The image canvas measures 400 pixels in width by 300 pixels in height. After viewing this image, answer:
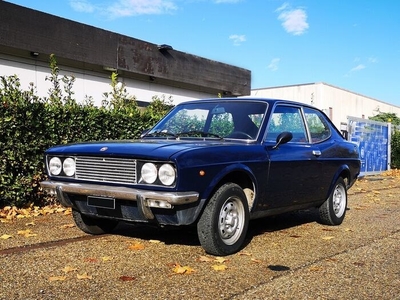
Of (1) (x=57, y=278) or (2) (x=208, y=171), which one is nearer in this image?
(1) (x=57, y=278)

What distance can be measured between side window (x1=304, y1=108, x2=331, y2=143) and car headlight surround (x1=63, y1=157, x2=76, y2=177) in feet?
10.6

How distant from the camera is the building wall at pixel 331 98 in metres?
32.9

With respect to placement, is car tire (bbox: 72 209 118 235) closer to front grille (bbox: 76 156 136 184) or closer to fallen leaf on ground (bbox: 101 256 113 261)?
front grille (bbox: 76 156 136 184)

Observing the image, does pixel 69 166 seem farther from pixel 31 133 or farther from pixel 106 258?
pixel 31 133

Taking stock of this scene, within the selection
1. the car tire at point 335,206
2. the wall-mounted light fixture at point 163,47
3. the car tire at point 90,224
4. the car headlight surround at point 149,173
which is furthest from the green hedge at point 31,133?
the wall-mounted light fixture at point 163,47

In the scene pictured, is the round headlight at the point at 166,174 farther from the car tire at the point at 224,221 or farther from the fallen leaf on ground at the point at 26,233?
the fallen leaf on ground at the point at 26,233

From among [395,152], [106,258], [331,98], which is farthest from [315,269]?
[331,98]

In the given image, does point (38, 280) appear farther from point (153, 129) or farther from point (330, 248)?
point (330, 248)

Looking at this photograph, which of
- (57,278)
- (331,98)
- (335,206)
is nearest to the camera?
(57,278)

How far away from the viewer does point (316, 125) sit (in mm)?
6918

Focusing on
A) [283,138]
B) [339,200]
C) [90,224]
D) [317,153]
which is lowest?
[90,224]

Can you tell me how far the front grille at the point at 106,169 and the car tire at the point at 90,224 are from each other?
0.89m

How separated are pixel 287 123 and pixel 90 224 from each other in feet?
9.04

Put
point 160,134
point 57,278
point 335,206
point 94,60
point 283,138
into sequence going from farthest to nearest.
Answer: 1. point 94,60
2. point 335,206
3. point 160,134
4. point 283,138
5. point 57,278
